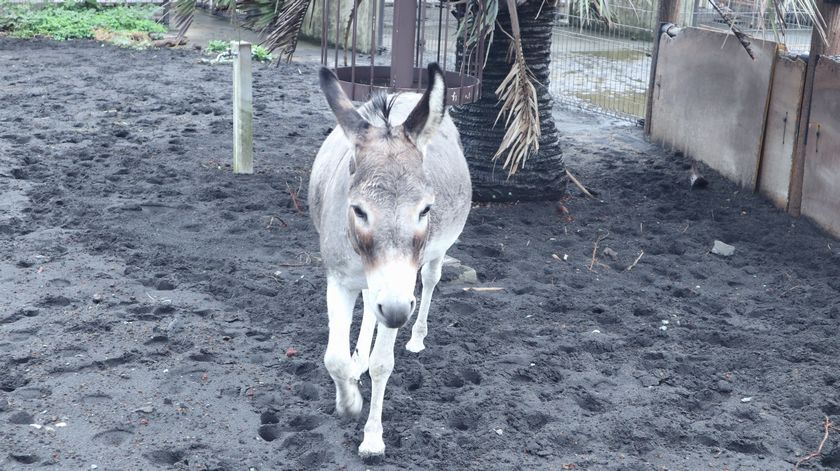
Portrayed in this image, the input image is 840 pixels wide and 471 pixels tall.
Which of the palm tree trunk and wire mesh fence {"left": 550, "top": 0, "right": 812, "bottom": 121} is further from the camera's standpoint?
wire mesh fence {"left": 550, "top": 0, "right": 812, "bottom": 121}

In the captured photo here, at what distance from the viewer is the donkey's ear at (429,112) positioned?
335cm

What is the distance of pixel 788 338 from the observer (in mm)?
5078

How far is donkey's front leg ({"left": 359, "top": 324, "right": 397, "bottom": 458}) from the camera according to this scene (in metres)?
3.83

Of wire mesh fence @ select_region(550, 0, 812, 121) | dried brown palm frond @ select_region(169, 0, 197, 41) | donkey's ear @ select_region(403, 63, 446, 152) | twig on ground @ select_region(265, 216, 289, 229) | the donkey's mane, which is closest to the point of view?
donkey's ear @ select_region(403, 63, 446, 152)

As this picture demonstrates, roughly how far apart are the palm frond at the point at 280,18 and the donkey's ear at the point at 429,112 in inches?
124

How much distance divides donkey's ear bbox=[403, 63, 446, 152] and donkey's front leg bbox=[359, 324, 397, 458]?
847 millimetres

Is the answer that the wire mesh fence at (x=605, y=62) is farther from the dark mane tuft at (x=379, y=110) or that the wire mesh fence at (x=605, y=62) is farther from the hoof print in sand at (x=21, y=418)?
the hoof print in sand at (x=21, y=418)

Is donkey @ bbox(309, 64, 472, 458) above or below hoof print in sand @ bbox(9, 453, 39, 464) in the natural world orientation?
above

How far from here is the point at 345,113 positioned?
11.3 ft

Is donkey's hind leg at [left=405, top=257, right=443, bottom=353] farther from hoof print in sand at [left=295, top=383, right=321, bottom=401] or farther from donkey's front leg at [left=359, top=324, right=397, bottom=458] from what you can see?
donkey's front leg at [left=359, top=324, right=397, bottom=458]

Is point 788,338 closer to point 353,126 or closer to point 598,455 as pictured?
point 598,455

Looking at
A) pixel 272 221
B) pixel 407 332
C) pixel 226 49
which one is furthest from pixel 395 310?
pixel 226 49

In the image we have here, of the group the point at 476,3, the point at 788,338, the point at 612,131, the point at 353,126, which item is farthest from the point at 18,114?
the point at 788,338

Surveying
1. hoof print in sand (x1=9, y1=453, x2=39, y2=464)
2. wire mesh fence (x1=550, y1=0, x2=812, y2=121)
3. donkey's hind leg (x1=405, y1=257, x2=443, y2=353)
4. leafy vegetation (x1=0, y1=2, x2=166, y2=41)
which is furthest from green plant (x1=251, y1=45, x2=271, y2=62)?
hoof print in sand (x1=9, y1=453, x2=39, y2=464)
